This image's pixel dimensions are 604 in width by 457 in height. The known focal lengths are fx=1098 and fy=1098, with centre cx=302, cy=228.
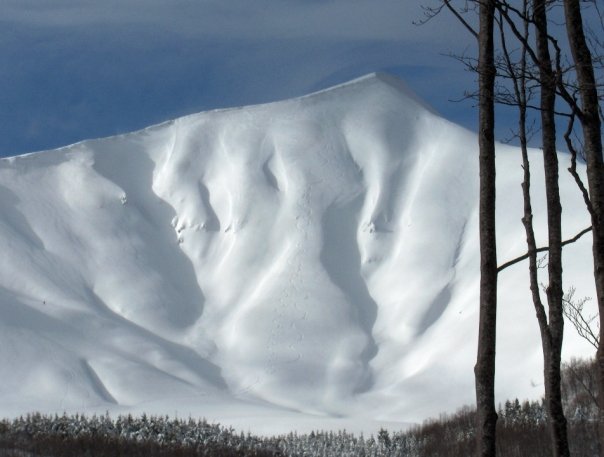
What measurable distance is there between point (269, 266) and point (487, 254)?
59803 mm

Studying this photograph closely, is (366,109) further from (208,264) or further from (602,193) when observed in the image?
(602,193)

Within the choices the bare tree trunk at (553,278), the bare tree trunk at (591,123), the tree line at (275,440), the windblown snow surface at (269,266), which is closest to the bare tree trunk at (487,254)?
the bare tree trunk at (591,123)

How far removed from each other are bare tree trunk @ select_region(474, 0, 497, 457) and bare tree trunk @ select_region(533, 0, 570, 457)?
46.6 inches

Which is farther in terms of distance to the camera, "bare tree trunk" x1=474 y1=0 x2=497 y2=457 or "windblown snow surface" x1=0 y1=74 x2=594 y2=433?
"windblown snow surface" x1=0 y1=74 x2=594 y2=433

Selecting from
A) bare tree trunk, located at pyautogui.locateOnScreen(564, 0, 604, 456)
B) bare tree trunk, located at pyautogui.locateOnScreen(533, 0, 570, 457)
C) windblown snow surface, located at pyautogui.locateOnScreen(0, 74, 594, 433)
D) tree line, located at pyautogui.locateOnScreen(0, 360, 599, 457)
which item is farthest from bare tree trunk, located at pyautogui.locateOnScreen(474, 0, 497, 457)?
windblown snow surface, located at pyautogui.locateOnScreen(0, 74, 594, 433)

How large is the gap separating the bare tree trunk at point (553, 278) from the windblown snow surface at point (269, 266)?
34210mm

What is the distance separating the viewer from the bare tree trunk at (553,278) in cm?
A: 1162

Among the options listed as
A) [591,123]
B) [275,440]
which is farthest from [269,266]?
[591,123]

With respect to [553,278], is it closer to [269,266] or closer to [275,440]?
[275,440]

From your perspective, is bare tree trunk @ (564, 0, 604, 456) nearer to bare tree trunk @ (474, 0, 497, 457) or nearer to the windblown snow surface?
bare tree trunk @ (474, 0, 497, 457)

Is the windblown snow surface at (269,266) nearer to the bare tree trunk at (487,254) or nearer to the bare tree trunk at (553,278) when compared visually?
the bare tree trunk at (553,278)

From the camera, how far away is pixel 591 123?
29.5ft

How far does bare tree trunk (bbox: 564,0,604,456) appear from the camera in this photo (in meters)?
8.65

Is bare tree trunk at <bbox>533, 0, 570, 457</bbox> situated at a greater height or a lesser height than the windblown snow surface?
lesser
